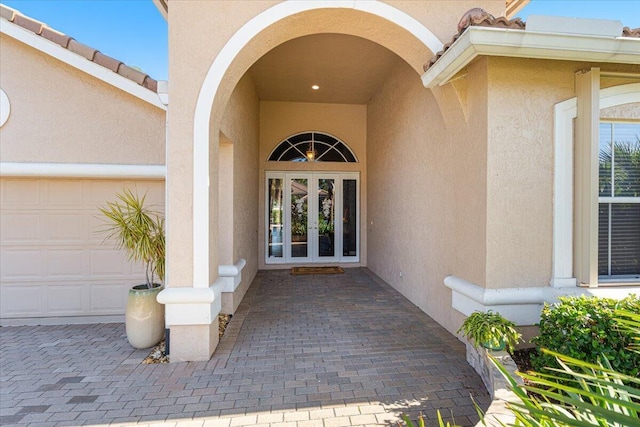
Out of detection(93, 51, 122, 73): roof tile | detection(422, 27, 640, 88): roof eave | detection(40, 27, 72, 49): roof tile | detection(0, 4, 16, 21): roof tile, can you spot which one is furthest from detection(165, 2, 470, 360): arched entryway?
detection(0, 4, 16, 21): roof tile

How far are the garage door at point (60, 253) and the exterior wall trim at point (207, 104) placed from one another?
5.90ft

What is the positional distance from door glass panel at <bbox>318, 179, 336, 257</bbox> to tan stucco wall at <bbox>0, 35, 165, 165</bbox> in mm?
5987

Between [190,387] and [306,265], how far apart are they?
7.04 metres

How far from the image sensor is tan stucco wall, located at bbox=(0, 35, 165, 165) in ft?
16.3

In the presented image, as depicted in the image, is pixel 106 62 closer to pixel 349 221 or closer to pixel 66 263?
pixel 66 263

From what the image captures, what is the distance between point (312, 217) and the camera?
34.8 ft

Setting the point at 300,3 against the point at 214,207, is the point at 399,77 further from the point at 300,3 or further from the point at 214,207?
the point at 214,207

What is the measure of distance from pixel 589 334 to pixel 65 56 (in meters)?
7.45

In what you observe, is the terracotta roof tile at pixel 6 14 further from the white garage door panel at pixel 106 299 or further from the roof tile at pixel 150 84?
the white garage door panel at pixel 106 299

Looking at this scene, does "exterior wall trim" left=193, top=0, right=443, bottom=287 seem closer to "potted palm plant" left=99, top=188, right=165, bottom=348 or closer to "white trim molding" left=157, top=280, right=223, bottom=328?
"white trim molding" left=157, top=280, right=223, bottom=328

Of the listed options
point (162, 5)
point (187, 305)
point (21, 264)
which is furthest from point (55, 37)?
point (187, 305)

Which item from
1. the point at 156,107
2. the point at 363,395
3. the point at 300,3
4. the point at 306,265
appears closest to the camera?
the point at 363,395

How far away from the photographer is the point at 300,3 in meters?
4.28

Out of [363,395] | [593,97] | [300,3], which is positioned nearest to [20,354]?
[363,395]
